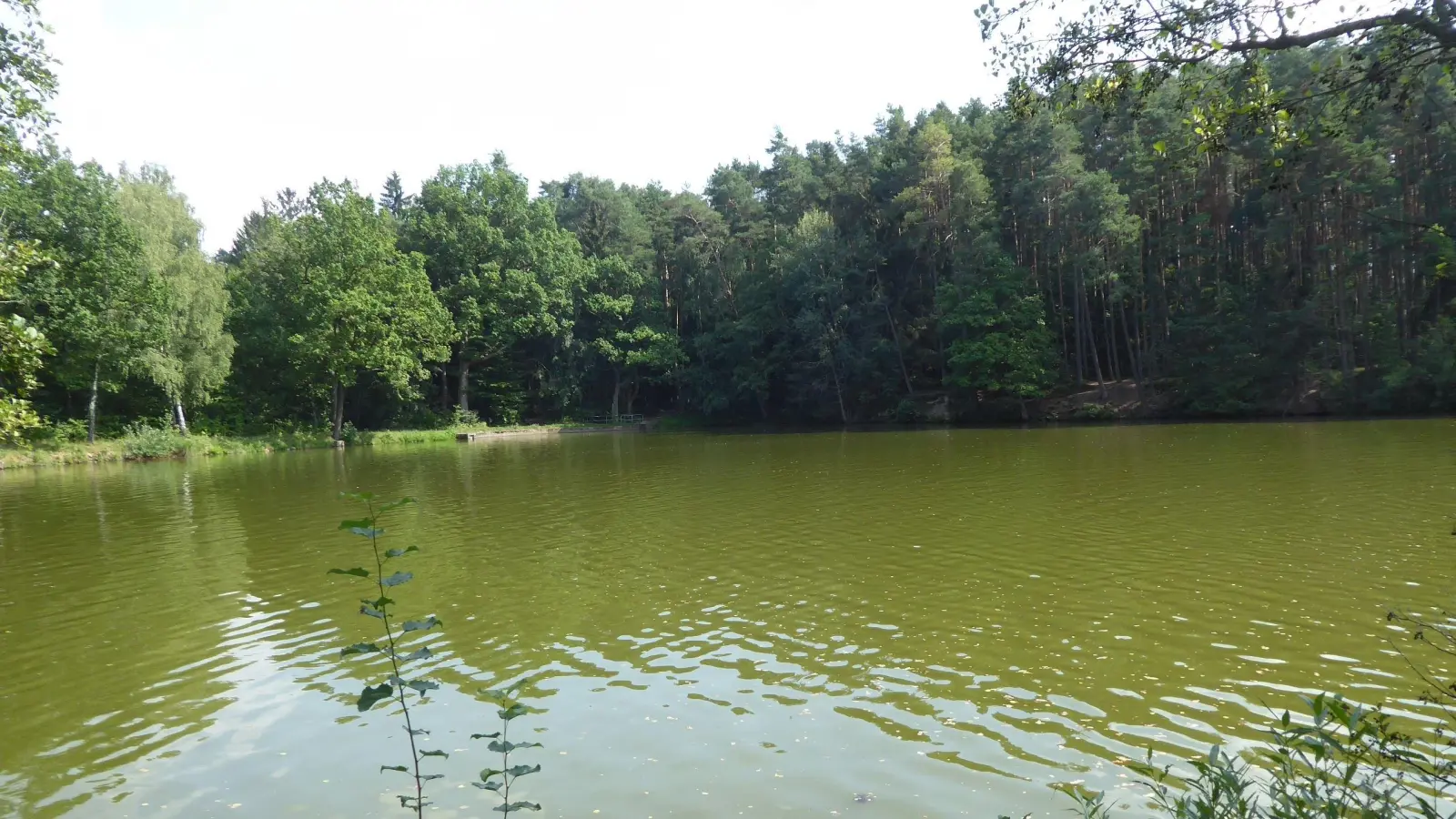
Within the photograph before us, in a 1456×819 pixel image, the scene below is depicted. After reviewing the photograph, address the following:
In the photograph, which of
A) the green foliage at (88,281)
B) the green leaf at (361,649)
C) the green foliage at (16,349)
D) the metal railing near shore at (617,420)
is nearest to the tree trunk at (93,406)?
the green foliage at (88,281)

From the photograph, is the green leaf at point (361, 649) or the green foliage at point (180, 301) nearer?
the green leaf at point (361, 649)

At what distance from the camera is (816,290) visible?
51.0 m

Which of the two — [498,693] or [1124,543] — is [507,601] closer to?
[498,693]

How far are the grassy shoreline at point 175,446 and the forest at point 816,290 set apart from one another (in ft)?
7.04

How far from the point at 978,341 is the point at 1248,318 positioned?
12.4 meters

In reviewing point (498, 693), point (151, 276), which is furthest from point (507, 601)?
point (151, 276)

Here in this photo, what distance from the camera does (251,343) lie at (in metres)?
48.6

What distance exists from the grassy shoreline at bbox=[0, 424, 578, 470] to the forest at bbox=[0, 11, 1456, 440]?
2147 mm

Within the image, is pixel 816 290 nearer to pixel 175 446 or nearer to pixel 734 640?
pixel 175 446

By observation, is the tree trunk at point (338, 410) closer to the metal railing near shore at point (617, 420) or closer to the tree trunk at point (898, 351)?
the metal railing near shore at point (617, 420)

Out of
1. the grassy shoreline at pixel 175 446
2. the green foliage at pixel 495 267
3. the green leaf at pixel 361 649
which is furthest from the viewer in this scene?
the green foliage at pixel 495 267

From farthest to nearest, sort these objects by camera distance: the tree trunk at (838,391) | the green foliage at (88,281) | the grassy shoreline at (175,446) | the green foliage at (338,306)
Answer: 1. the tree trunk at (838,391)
2. the green foliage at (338,306)
3. the green foliage at (88,281)
4. the grassy shoreline at (175,446)

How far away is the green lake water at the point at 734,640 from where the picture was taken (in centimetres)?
534

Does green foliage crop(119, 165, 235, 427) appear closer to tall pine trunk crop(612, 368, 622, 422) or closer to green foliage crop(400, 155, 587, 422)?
green foliage crop(400, 155, 587, 422)
